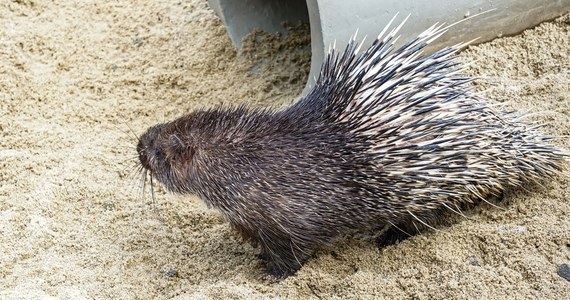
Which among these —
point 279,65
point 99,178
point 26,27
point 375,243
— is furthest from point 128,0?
point 375,243

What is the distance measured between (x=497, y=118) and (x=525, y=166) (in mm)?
340

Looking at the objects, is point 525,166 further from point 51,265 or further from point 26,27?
A: point 26,27

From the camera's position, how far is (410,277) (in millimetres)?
3535

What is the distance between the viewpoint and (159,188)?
15.9 feet

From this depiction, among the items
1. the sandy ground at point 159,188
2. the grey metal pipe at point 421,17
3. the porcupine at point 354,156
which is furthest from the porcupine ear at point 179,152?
the grey metal pipe at point 421,17

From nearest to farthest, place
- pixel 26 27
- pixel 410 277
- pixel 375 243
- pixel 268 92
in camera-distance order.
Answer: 1. pixel 410 277
2. pixel 375 243
3. pixel 268 92
4. pixel 26 27

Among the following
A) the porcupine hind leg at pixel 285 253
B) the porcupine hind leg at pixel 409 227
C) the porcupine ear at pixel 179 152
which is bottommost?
the porcupine hind leg at pixel 409 227

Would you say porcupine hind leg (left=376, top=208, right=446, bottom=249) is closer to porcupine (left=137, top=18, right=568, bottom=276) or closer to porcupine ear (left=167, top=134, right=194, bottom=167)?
porcupine (left=137, top=18, right=568, bottom=276)

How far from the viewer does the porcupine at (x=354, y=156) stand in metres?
3.62

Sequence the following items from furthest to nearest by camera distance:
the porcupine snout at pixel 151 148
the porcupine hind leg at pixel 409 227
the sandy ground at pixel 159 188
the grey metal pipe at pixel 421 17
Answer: the grey metal pipe at pixel 421 17, the porcupine snout at pixel 151 148, the porcupine hind leg at pixel 409 227, the sandy ground at pixel 159 188

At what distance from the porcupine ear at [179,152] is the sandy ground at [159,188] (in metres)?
0.58

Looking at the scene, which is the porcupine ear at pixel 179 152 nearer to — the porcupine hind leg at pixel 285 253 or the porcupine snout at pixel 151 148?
the porcupine snout at pixel 151 148

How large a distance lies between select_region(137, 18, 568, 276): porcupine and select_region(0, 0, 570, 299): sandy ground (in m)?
0.21

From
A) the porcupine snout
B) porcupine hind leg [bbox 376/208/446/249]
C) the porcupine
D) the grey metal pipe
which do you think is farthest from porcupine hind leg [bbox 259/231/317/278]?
the grey metal pipe
